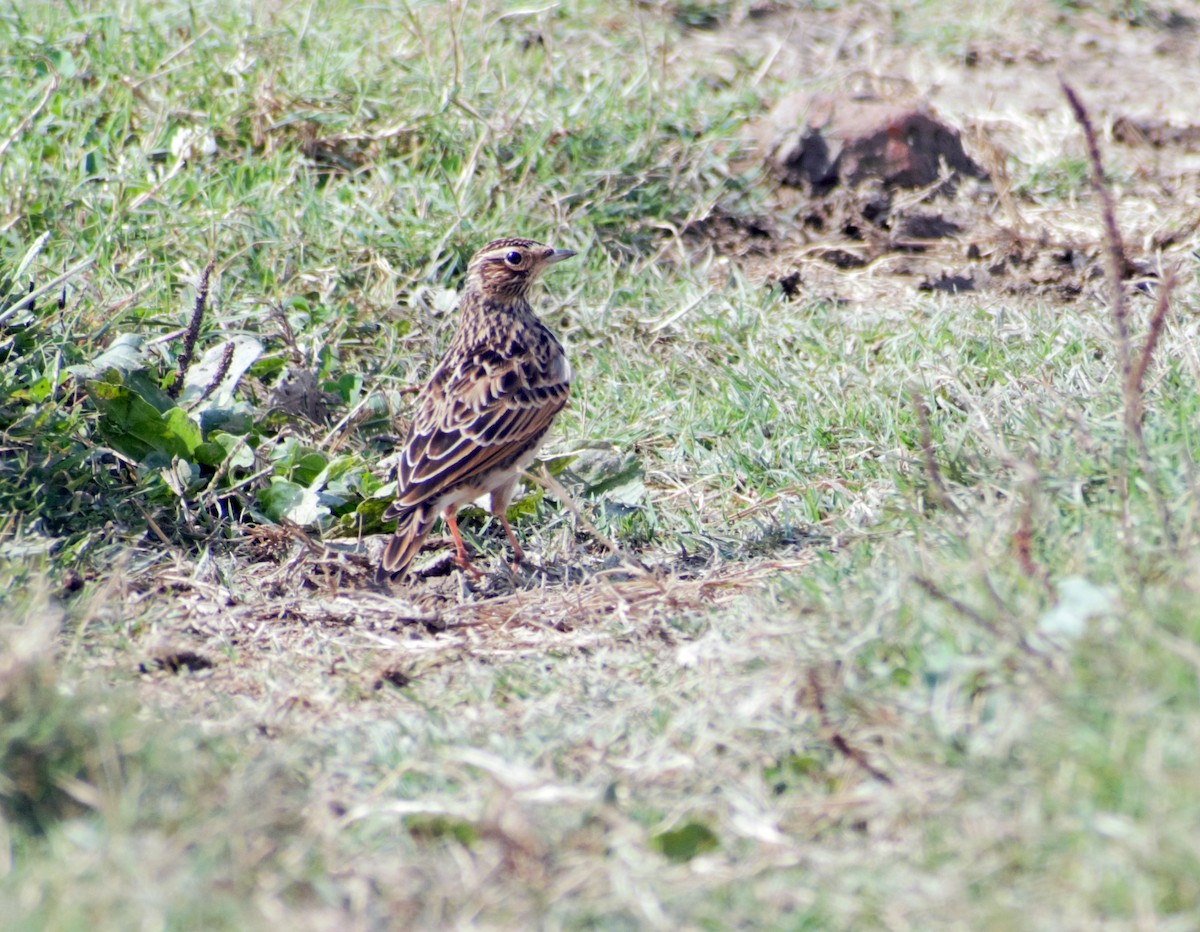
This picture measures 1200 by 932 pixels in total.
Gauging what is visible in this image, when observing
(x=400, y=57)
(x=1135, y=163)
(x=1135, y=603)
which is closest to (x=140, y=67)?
(x=400, y=57)

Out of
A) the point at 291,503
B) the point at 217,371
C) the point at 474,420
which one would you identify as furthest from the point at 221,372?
the point at 474,420

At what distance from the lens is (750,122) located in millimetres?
7867

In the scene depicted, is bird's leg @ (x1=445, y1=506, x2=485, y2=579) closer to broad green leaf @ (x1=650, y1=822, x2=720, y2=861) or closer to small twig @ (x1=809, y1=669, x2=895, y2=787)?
small twig @ (x1=809, y1=669, x2=895, y2=787)

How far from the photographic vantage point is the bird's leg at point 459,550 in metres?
5.26

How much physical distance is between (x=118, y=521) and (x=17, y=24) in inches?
138

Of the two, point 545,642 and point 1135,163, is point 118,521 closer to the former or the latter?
point 545,642

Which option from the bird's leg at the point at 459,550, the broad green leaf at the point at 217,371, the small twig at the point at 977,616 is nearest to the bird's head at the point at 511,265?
the broad green leaf at the point at 217,371

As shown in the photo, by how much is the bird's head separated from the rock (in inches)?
79.3

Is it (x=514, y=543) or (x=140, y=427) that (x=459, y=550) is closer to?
(x=514, y=543)

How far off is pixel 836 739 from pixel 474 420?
2375 millimetres

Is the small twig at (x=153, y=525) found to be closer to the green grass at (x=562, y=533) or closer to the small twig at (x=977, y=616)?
the green grass at (x=562, y=533)

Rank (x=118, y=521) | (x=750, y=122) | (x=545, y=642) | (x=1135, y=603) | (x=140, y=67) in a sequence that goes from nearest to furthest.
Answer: (x=1135, y=603), (x=545, y=642), (x=118, y=521), (x=140, y=67), (x=750, y=122)

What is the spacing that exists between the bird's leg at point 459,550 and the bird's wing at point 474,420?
0.75 ft

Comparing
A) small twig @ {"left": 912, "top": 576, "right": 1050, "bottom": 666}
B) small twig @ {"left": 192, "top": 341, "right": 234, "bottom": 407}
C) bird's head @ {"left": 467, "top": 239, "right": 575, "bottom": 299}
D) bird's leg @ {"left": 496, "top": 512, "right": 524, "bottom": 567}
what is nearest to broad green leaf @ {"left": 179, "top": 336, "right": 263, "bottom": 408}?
small twig @ {"left": 192, "top": 341, "right": 234, "bottom": 407}
